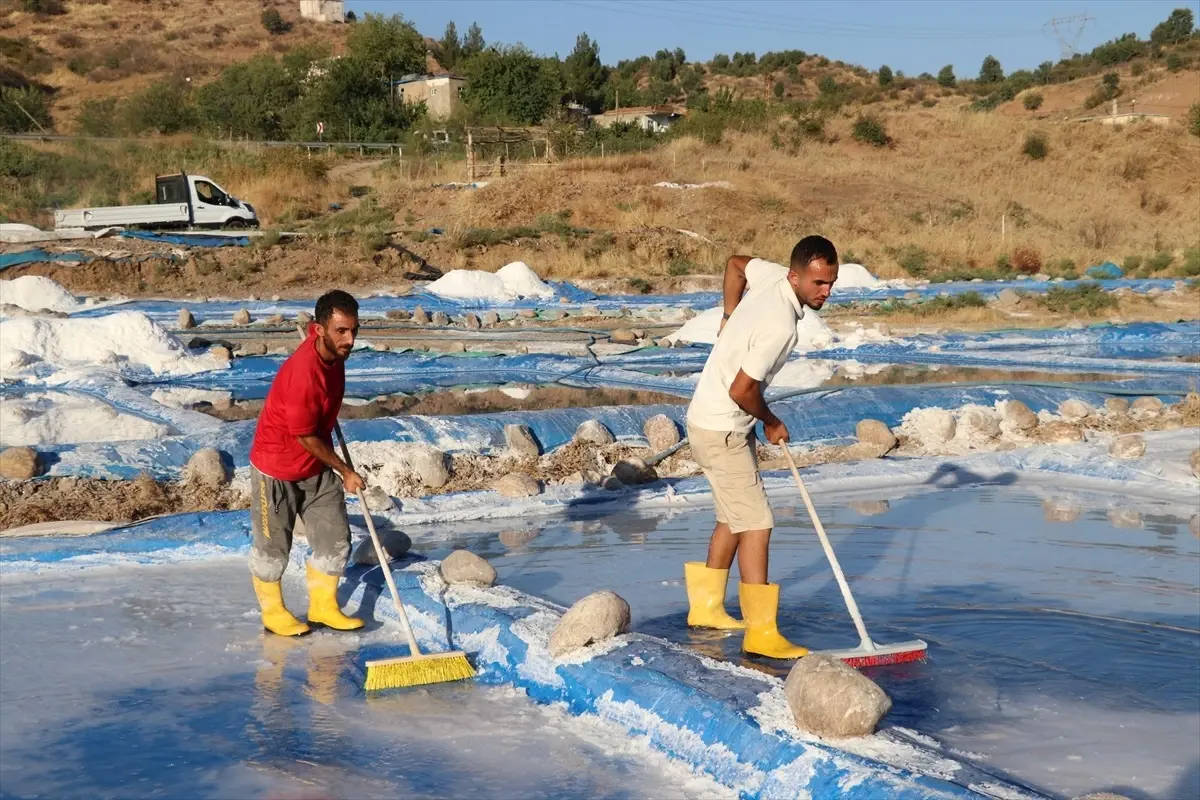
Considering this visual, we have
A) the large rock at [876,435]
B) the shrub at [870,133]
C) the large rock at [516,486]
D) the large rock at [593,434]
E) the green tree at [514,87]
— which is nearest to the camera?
the large rock at [516,486]

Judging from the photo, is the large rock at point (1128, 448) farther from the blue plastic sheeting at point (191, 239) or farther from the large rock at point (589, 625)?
the blue plastic sheeting at point (191, 239)

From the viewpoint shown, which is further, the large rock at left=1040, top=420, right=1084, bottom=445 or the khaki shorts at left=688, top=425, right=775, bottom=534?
the large rock at left=1040, top=420, right=1084, bottom=445

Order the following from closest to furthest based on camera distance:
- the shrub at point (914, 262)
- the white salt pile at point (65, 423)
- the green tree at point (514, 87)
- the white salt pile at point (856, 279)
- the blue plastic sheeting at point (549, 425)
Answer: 1. the blue plastic sheeting at point (549, 425)
2. the white salt pile at point (65, 423)
3. the white salt pile at point (856, 279)
4. the shrub at point (914, 262)
5. the green tree at point (514, 87)

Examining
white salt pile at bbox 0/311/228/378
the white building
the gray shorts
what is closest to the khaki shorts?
the gray shorts

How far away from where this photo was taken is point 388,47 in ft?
162

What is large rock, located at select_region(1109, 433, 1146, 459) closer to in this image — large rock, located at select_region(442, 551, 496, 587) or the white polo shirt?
the white polo shirt

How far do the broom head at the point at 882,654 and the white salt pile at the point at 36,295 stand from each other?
12383 mm

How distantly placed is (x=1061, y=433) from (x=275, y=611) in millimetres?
6038

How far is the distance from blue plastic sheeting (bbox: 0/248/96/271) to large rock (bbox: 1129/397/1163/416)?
14773mm

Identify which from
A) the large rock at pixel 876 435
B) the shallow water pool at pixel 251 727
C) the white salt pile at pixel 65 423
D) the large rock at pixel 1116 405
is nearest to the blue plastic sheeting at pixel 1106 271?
the large rock at pixel 1116 405

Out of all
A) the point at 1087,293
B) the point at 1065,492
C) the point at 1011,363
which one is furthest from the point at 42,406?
the point at 1087,293

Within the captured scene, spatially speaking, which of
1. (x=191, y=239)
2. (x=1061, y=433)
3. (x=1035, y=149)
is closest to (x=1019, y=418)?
(x=1061, y=433)

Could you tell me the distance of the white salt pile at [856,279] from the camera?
19.3m

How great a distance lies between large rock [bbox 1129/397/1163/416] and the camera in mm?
9865
